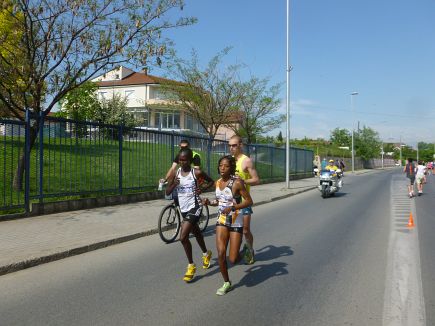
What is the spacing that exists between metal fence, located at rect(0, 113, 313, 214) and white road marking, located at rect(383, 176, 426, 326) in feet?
23.8

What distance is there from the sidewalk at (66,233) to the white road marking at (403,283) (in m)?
4.35

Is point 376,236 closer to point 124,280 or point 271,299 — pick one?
point 271,299

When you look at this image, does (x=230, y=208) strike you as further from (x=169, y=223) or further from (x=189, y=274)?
(x=169, y=223)

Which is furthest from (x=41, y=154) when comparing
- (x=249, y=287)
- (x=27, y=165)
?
(x=249, y=287)

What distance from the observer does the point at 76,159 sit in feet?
35.5

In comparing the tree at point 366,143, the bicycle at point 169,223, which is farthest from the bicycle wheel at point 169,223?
the tree at point 366,143

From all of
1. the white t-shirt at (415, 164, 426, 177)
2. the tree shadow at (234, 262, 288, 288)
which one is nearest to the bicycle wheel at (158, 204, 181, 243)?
the tree shadow at (234, 262, 288, 288)

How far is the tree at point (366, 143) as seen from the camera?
76.9 metres

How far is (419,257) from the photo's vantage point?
6.57m

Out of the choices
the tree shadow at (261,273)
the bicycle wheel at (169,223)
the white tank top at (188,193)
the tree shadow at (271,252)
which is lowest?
the tree shadow at (271,252)

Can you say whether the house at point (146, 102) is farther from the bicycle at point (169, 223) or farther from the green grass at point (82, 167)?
the bicycle at point (169, 223)

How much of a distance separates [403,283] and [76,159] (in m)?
8.13

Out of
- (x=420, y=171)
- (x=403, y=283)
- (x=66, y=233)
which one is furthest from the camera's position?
(x=420, y=171)

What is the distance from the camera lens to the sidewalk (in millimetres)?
6211
